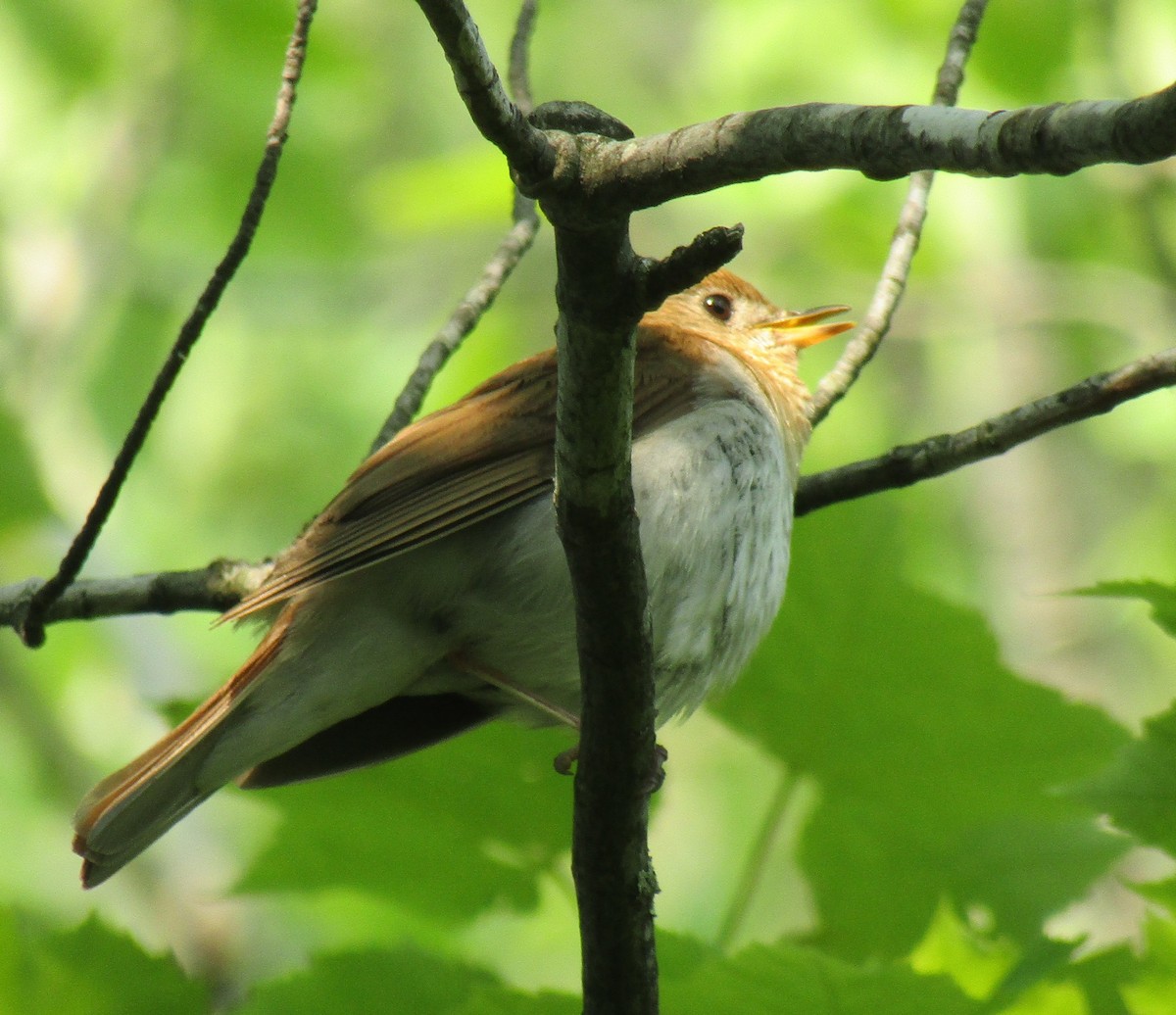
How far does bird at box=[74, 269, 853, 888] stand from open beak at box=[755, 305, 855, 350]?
1.28m

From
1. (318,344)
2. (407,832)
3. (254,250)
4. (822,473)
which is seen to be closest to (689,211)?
(254,250)

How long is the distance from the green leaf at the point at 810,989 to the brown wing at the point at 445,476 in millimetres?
1519

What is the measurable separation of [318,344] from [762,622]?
7.83m

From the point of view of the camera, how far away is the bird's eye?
17.7 ft

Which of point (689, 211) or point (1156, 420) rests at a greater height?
point (689, 211)

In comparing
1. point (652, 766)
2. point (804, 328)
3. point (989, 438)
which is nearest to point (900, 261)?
point (804, 328)

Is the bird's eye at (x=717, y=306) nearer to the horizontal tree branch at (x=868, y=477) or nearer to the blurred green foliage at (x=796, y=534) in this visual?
the blurred green foliage at (x=796, y=534)

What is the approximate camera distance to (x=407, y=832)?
127 inches

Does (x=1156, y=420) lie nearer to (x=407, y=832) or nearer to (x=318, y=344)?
(x=407, y=832)

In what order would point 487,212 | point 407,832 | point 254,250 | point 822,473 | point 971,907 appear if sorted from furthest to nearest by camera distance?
1. point 254,250
2. point 487,212
3. point 822,473
4. point 407,832
5. point 971,907

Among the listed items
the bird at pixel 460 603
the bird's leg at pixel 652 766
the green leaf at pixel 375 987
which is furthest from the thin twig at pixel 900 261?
the green leaf at pixel 375 987

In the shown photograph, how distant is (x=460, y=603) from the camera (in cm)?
375

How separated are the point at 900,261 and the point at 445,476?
148 centimetres

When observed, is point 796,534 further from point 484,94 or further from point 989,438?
point 484,94
